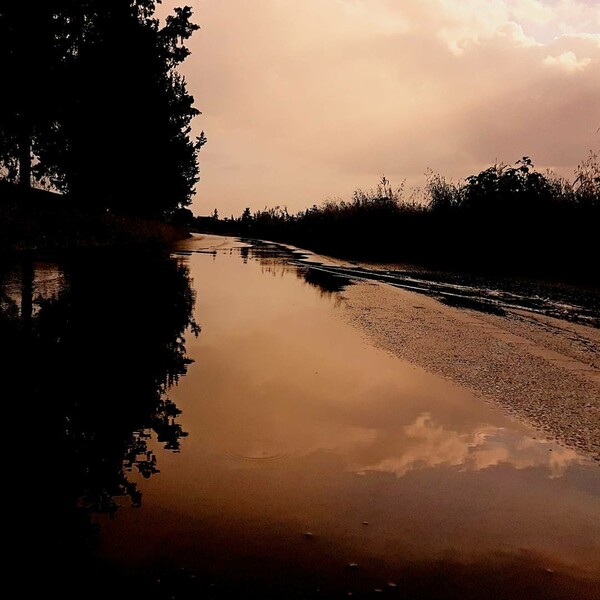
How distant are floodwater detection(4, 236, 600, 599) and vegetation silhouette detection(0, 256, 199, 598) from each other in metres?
0.03

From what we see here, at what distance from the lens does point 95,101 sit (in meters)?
24.7

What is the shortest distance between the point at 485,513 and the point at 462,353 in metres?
3.43

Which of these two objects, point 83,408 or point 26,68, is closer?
point 83,408

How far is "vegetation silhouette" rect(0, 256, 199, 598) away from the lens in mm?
1977

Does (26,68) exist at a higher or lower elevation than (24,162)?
higher

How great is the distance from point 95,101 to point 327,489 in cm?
2589

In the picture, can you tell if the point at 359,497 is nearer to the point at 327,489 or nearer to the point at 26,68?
the point at 327,489

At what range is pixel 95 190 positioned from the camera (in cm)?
2770

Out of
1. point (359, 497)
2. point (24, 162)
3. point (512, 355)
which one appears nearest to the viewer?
point (359, 497)

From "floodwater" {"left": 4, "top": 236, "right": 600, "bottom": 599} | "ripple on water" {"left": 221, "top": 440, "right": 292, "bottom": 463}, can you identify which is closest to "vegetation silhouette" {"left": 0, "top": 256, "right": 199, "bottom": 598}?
"floodwater" {"left": 4, "top": 236, "right": 600, "bottom": 599}

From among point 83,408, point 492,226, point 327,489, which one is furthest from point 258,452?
point 492,226

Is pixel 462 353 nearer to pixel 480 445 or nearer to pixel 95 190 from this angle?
pixel 480 445

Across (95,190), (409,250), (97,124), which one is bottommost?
(409,250)

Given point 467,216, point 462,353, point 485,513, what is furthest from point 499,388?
point 467,216
